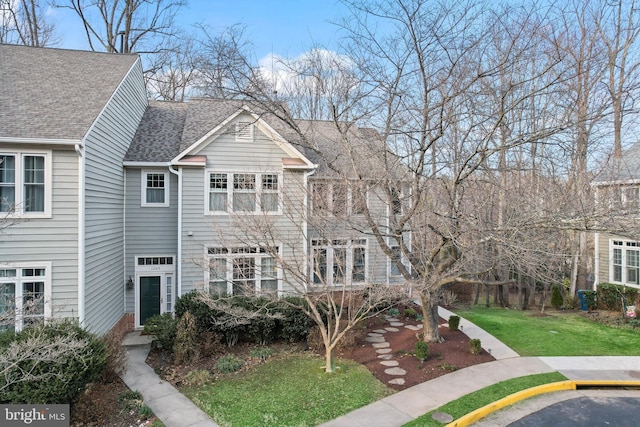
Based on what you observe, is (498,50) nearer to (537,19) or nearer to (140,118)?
(537,19)

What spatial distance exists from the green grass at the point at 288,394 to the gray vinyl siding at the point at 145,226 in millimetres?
5869

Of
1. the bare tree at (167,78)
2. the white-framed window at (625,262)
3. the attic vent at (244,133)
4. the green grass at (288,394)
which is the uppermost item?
the bare tree at (167,78)

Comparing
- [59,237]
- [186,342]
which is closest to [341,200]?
[186,342]

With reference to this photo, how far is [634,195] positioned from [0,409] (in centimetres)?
1253

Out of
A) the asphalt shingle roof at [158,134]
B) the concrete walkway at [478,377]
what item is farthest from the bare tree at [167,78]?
the concrete walkway at [478,377]

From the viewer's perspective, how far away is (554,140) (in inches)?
377

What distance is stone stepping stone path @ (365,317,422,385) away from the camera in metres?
8.99

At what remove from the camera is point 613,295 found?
49.3ft

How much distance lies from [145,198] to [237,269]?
5107 millimetres

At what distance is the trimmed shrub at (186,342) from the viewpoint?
9.90 meters

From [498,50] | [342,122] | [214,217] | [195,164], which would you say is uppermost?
[498,50]

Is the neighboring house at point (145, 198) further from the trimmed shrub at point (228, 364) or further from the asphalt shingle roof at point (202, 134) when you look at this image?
the trimmed shrub at point (228, 364)

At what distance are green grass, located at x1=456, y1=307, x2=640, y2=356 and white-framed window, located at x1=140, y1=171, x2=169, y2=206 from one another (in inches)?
444

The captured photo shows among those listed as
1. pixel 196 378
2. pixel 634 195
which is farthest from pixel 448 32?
pixel 196 378
